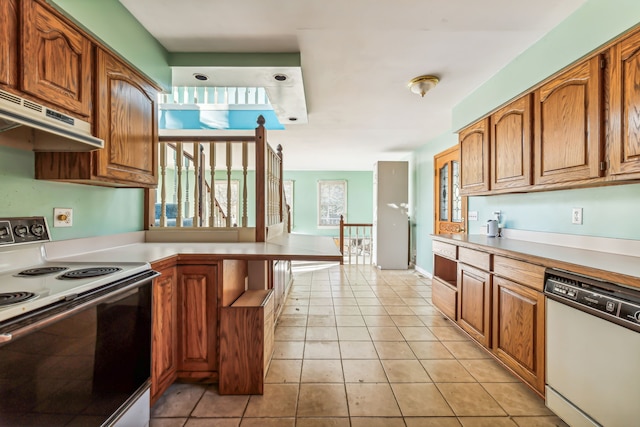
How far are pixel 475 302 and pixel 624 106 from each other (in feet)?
5.34

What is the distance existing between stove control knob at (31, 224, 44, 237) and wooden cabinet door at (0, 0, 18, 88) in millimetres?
692

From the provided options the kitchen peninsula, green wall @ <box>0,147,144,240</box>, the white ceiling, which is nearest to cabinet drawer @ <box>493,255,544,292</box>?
the kitchen peninsula

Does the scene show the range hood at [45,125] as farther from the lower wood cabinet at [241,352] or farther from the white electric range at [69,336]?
the lower wood cabinet at [241,352]

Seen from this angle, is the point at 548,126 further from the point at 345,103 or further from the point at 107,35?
the point at 107,35

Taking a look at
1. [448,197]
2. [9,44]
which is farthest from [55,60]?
[448,197]

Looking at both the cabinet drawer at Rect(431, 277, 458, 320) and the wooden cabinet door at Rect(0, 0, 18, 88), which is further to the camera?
the cabinet drawer at Rect(431, 277, 458, 320)

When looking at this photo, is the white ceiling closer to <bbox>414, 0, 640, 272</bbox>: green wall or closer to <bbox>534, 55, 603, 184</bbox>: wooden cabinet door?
<bbox>414, 0, 640, 272</bbox>: green wall

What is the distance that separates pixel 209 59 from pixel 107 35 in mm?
801

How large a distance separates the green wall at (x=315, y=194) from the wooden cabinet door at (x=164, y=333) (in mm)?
7272

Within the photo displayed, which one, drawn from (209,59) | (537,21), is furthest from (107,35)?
(537,21)

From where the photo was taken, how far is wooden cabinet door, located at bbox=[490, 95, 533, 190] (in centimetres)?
224

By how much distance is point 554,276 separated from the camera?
158cm

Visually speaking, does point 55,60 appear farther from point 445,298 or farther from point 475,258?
point 445,298

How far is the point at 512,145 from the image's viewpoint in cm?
241
